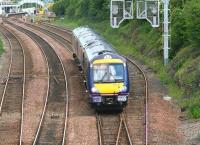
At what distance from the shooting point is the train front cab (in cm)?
2359

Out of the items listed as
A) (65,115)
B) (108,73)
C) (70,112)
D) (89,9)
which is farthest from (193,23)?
(89,9)

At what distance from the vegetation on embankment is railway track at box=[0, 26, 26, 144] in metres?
7.55

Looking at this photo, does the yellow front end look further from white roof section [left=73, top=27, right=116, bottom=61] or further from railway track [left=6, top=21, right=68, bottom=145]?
railway track [left=6, top=21, right=68, bottom=145]

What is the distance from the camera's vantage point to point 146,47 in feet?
134

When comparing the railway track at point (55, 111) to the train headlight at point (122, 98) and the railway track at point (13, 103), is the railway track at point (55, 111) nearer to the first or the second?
the railway track at point (13, 103)

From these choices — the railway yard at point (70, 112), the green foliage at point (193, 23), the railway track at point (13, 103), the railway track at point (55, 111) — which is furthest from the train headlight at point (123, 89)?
the green foliage at point (193, 23)

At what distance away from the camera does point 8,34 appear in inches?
2507

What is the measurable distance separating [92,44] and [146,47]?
12.5 metres

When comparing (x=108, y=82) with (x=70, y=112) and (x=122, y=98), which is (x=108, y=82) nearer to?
(x=122, y=98)

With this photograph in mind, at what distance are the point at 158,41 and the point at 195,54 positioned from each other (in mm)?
8284

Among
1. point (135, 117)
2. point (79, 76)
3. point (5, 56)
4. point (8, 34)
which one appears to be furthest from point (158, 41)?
point (8, 34)

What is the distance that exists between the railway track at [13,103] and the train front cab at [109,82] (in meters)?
3.47

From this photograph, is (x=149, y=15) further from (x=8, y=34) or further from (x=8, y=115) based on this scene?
(x=8, y=34)

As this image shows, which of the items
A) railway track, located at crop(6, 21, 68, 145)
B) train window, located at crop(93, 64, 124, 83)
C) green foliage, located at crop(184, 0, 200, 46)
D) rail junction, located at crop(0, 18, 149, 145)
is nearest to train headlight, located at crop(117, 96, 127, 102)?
rail junction, located at crop(0, 18, 149, 145)
